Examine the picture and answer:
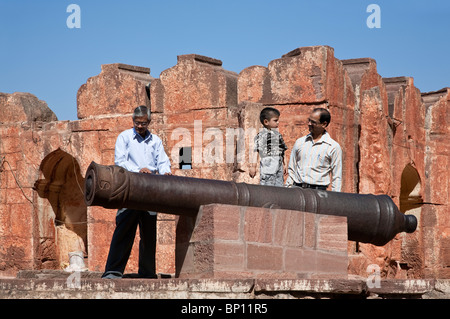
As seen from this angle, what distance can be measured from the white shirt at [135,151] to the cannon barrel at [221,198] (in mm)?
931

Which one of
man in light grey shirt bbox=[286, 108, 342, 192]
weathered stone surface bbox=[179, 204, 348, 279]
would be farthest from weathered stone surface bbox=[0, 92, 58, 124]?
weathered stone surface bbox=[179, 204, 348, 279]

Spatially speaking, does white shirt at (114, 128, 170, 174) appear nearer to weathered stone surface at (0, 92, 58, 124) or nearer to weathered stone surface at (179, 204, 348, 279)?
weathered stone surface at (179, 204, 348, 279)

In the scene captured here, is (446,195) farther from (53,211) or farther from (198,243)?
(198,243)

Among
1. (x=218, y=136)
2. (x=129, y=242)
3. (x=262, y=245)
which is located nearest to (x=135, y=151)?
(x=129, y=242)

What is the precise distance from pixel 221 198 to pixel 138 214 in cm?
96

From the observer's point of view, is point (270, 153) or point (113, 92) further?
point (113, 92)

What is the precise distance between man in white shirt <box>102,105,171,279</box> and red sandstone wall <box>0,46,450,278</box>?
163 inches

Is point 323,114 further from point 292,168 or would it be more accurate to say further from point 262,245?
point 262,245

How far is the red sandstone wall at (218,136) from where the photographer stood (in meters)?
12.1

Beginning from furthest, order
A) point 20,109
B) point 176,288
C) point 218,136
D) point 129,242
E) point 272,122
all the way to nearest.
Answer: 1. point 20,109
2. point 218,136
3. point 272,122
4. point 129,242
5. point 176,288

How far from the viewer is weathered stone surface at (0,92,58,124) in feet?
48.1

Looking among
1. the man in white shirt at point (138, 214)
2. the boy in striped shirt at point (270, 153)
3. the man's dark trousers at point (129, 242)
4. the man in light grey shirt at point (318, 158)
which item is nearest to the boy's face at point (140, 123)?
the man in white shirt at point (138, 214)

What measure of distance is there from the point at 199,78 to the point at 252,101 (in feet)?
3.13

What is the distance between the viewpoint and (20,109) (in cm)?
1469
